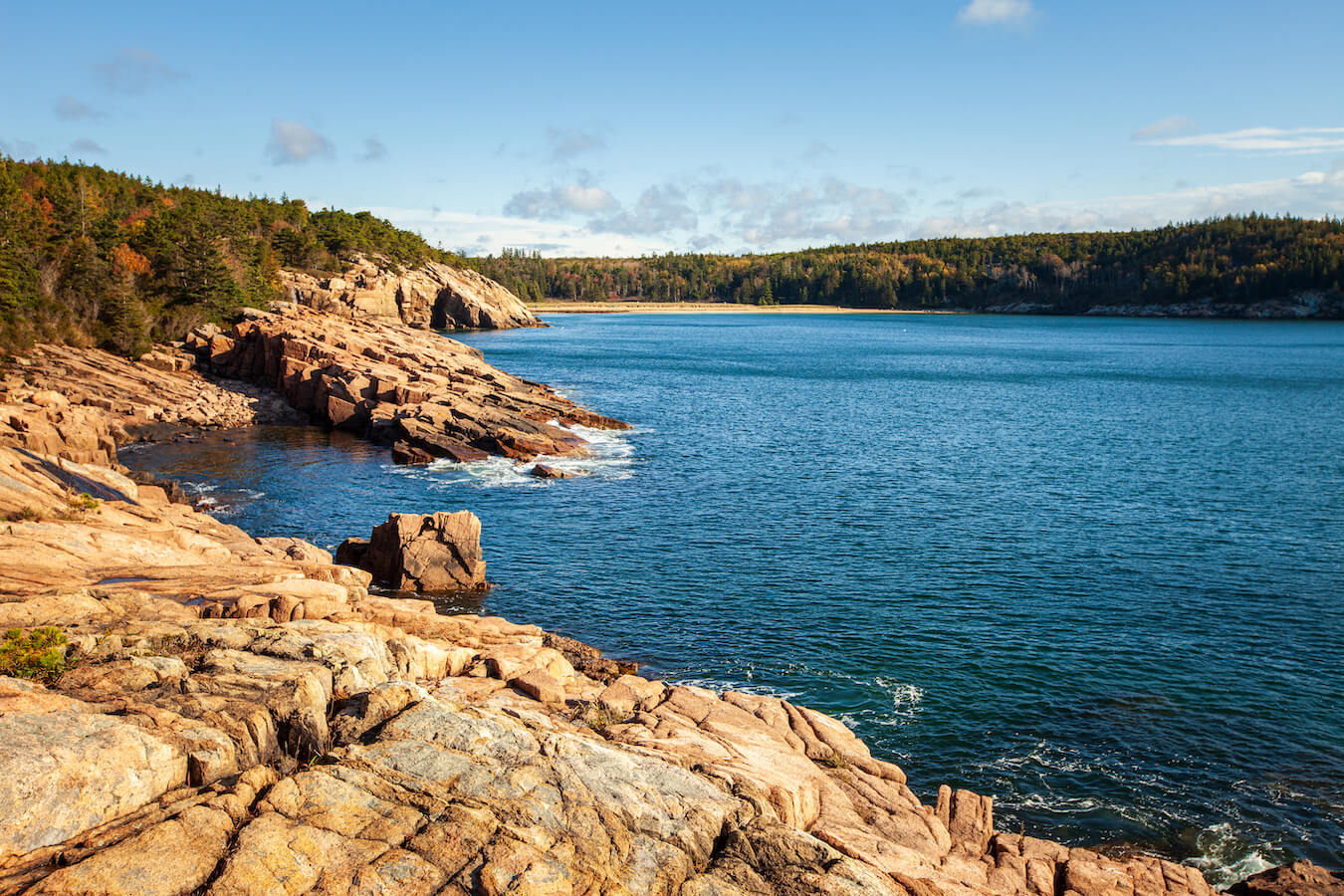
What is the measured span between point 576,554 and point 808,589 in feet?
33.7

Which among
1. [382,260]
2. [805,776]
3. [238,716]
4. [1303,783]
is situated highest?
[382,260]

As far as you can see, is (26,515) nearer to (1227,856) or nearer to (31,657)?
(31,657)

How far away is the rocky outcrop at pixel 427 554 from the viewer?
107 feet

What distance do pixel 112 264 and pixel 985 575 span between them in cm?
8061

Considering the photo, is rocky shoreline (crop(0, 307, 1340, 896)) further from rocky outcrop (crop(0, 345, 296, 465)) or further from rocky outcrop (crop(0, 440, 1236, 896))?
rocky outcrop (crop(0, 345, 296, 465))

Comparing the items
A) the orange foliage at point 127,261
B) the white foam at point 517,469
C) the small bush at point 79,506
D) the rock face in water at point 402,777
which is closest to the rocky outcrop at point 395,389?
the white foam at point 517,469

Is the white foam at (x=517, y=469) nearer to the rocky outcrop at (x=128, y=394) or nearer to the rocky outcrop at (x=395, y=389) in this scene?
the rocky outcrop at (x=395, y=389)

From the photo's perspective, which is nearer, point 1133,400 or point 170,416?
point 170,416

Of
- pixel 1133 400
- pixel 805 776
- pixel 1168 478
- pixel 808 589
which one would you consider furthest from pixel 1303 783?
pixel 1133 400

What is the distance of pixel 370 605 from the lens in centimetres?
2462

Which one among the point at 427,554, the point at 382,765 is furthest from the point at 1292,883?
the point at 427,554

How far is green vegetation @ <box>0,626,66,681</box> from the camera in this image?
1407cm

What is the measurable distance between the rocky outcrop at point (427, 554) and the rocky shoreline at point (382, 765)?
5.09m

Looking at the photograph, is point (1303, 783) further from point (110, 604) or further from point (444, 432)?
point (444, 432)
